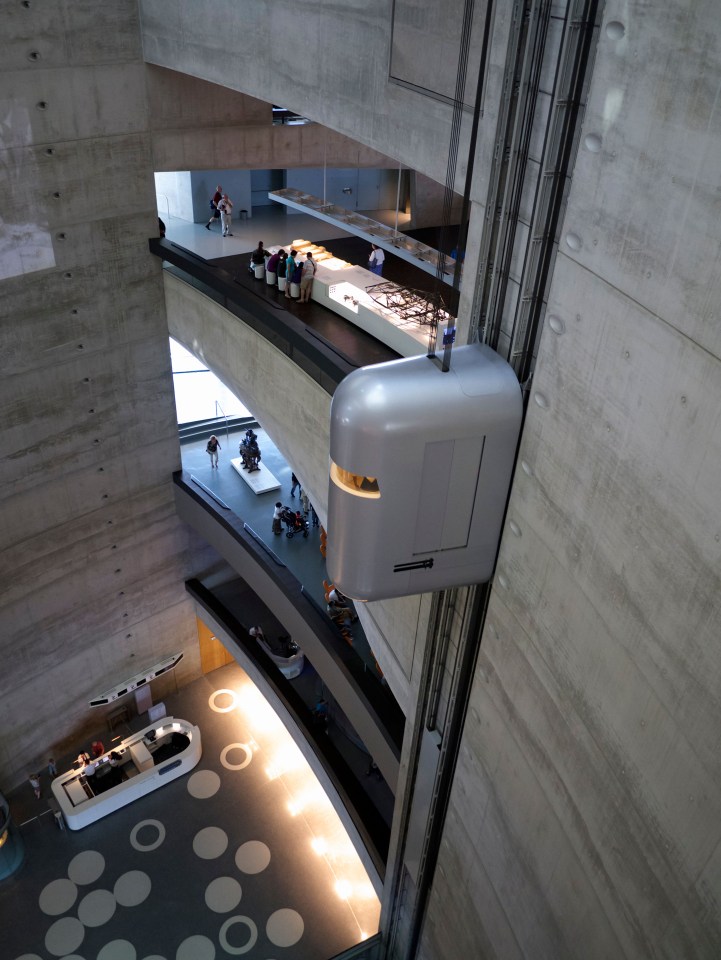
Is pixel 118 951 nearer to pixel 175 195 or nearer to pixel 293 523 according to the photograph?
pixel 293 523

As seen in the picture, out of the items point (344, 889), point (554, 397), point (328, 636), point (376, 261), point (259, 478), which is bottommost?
point (344, 889)

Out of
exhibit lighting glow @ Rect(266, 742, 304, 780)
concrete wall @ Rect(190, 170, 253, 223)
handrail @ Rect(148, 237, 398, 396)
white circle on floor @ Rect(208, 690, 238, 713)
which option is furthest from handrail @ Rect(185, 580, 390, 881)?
concrete wall @ Rect(190, 170, 253, 223)

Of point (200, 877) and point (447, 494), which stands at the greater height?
point (447, 494)

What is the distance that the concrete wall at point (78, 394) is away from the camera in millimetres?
12586

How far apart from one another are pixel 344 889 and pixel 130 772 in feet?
18.5

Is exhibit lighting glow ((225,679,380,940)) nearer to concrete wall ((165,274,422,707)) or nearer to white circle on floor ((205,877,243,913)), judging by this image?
white circle on floor ((205,877,243,913))

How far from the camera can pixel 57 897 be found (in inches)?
624

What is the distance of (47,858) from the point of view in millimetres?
16578

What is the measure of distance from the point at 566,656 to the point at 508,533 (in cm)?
119

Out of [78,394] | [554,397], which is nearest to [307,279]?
[78,394]

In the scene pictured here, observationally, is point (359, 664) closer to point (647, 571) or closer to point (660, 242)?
point (647, 571)

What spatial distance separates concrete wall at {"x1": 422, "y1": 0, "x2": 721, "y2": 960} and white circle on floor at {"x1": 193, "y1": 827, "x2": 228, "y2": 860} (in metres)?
10.5

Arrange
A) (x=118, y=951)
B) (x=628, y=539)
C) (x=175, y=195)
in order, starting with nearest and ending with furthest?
(x=628, y=539) → (x=118, y=951) → (x=175, y=195)

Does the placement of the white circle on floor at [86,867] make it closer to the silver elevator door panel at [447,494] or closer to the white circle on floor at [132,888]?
the white circle on floor at [132,888]
